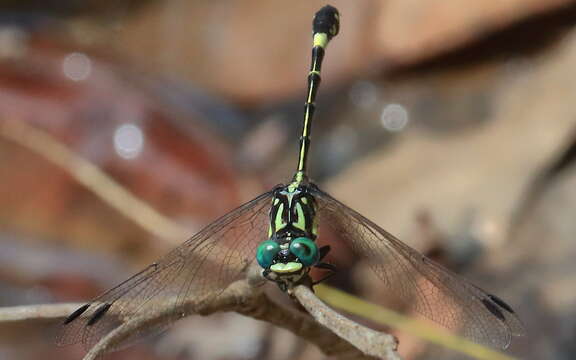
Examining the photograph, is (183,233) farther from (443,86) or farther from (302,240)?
(443,86)

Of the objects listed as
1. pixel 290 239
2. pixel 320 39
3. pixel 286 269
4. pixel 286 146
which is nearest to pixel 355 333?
pixel 286 269

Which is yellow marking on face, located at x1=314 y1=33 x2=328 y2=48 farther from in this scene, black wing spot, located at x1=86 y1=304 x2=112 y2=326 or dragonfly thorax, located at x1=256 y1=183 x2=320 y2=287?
black wing spot, located at x1=86 y1=304 x2=112 y2=326

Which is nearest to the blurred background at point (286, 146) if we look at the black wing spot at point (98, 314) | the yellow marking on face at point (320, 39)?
the yellow marking on face at point (320, 39)

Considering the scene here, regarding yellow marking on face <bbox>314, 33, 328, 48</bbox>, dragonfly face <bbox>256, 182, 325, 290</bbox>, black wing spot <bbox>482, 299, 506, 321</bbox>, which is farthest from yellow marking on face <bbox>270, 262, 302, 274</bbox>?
yellow marking on face <bbox>314, 33, 328, 48</bbox>

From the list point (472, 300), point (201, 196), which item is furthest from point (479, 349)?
point (201, 196)

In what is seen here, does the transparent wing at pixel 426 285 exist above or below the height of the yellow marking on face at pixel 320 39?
below

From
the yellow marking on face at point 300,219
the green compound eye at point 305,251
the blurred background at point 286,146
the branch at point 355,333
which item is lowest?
the blurred background at point 286,146

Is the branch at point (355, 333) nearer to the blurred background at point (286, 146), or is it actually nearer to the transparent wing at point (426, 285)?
the transparent wing at point (426, 285)

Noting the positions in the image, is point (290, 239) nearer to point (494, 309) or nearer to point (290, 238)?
point (290, 238)
